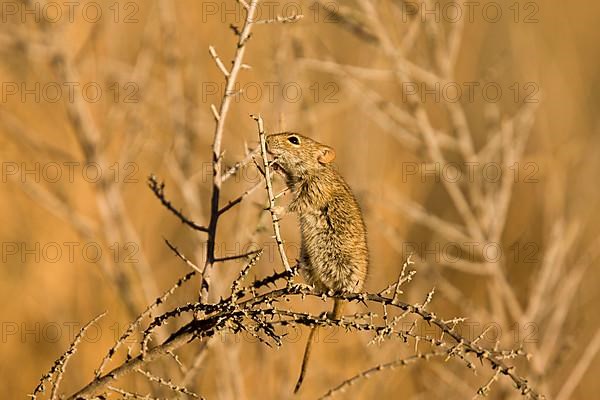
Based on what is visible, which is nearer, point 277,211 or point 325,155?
point 277,211

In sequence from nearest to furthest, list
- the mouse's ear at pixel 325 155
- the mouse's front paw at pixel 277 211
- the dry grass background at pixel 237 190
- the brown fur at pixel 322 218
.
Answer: the mouse's front paw at pixel 277 211
the brown fur at pixel 322 218
the mouse's ear at pixel 325 155
the dry grass background at pixel 237 190

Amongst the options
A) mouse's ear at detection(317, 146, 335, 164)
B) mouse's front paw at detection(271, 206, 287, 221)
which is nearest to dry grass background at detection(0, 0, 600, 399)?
mouse's ear at detection(317, 146, 335, 164)

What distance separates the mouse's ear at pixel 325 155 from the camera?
3.07m

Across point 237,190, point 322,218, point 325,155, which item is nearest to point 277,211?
point 322,218

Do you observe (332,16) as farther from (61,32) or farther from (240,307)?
(240,307)

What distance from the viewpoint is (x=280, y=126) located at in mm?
3016

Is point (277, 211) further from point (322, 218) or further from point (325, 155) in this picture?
point (325, 155)

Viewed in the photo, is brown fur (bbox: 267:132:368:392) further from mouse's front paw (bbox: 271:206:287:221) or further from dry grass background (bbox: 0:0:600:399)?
dry grass background (bbox: 0:0:600:399)

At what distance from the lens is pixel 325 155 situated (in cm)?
309

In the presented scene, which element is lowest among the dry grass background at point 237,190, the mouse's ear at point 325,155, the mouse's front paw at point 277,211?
the mouse's front paw at point 277,211

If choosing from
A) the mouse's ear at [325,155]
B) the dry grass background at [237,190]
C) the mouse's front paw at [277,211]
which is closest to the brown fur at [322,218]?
the mouse's ear at [325,155]

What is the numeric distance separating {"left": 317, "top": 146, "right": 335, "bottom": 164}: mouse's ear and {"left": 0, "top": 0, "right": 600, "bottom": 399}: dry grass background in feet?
2.00

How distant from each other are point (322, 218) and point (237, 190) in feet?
5.76

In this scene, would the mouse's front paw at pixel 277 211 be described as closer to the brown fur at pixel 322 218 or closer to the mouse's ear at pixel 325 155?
the brown fur at pixel 322 218
